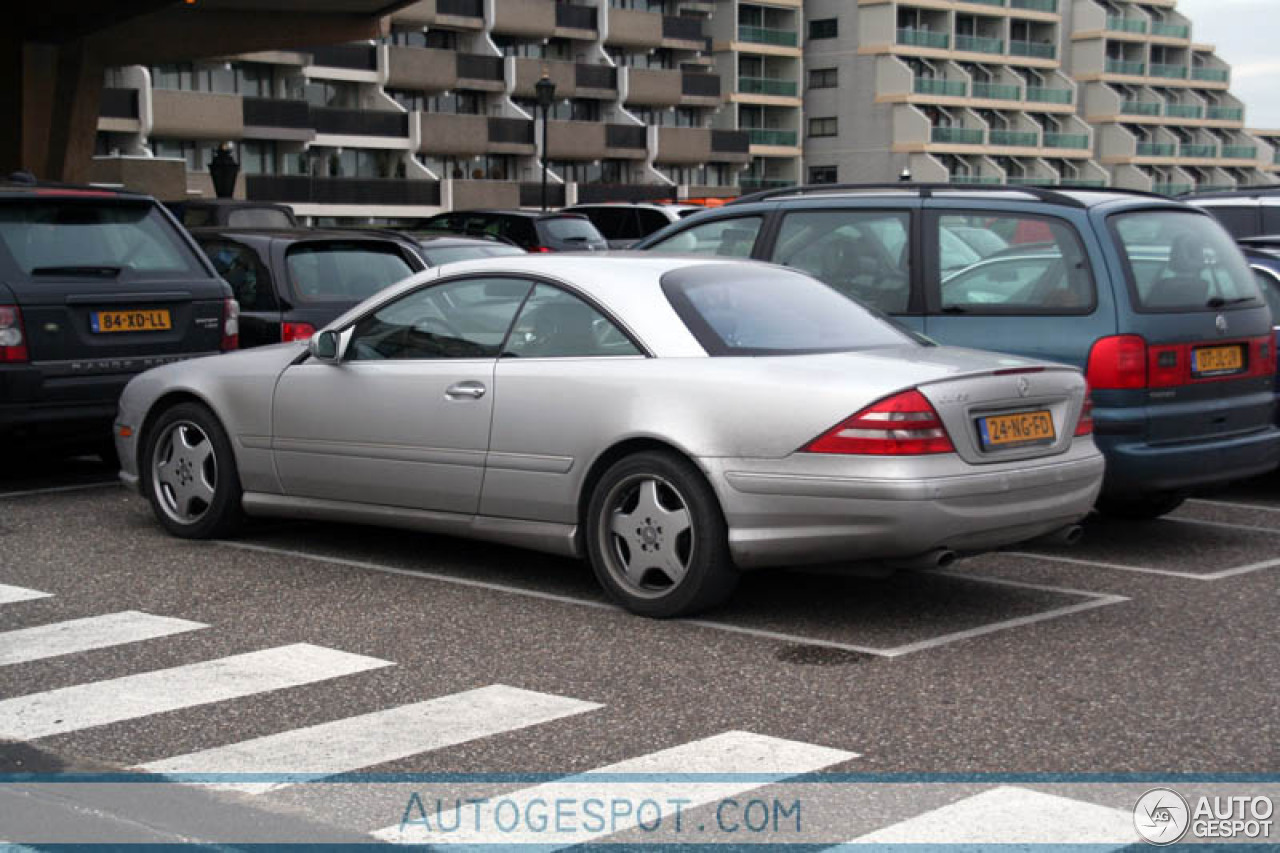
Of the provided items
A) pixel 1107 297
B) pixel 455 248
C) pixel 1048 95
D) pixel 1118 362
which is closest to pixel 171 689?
pixel 1118 362

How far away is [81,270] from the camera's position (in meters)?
11.2

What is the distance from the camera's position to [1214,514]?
11.0 meters

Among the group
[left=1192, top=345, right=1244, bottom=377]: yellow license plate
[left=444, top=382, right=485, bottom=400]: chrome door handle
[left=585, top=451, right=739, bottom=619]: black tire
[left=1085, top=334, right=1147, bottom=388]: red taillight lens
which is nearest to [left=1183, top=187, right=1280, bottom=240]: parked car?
[left=1192, top=345, right=1244, bottom=377]: yellow license plate

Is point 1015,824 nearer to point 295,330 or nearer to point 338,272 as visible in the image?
point 295,330

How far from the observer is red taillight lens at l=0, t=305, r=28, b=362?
1082 cm

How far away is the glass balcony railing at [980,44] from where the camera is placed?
98.2m

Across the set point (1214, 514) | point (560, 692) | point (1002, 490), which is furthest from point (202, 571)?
point (1214, 514)

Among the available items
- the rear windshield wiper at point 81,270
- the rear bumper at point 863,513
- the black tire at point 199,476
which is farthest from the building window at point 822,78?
the rear bumper at point 863,513

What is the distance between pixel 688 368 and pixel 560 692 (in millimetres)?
1692

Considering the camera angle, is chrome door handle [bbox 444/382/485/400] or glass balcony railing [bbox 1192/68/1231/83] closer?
chrome door handle [bbox 444/382/485/400]

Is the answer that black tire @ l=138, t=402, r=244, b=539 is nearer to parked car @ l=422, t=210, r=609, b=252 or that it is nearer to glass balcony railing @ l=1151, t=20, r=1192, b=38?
parked car @ l=422, t=210, r=609, b=252

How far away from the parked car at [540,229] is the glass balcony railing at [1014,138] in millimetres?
73541

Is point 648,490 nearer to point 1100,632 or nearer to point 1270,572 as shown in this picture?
point 1100,632

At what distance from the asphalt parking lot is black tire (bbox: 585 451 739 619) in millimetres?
130
